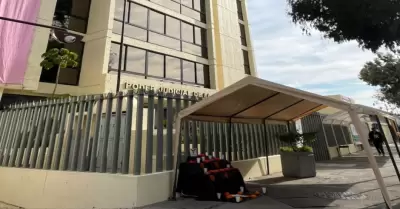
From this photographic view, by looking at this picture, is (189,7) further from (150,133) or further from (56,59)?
(150,133)

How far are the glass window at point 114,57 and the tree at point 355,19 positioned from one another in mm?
9755

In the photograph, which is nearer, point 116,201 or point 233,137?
point 116,201

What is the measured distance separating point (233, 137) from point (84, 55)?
37.2 feet

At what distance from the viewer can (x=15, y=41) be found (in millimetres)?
11922

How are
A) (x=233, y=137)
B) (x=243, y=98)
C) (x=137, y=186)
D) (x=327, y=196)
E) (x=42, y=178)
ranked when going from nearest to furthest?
(x=137, y=186) → (x=327, y=196) → (x=243, y=98) → (x=42, y=178) → (x=233, y=137)

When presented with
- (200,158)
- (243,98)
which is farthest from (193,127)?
(243,98)

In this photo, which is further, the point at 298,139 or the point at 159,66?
the point at 159,66

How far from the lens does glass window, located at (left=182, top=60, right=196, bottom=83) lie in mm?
18031

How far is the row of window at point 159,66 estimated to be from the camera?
48.2ft

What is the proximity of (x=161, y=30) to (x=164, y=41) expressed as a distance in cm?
82

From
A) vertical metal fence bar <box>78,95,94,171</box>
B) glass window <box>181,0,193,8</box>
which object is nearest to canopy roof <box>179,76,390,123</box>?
vertical metal fence bar <box>78,95,94,171</box>

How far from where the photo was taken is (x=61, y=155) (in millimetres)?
5723

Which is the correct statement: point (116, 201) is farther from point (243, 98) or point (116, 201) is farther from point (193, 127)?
point (243, 98)

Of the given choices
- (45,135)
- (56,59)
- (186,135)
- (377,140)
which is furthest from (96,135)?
(377,140)
